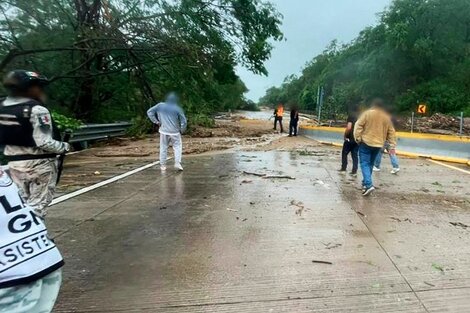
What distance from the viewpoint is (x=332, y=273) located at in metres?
4.26

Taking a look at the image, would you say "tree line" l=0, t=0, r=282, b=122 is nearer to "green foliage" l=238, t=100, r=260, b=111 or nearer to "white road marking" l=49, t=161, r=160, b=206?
"white road marking" l=49, t=161, r=160, b=206

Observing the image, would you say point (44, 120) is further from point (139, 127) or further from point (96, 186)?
point (139, 127)

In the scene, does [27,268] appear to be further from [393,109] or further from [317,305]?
[393,109]

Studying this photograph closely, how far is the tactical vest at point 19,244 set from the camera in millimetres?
1777

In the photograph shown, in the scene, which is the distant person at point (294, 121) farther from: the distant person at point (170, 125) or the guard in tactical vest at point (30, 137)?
the guard in tactical vest at point (30, 137)

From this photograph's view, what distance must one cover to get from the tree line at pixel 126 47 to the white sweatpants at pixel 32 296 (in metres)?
13.0

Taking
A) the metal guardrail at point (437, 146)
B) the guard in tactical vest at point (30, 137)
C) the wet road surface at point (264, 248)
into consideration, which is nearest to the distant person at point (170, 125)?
the wet road surface at point (264, 248)

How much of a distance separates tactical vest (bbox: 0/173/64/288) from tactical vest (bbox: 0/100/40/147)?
225 centimetres

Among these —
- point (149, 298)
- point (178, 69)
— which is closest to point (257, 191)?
point (149, 298)

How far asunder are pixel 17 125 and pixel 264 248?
2704 mm

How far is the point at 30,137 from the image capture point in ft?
13.7

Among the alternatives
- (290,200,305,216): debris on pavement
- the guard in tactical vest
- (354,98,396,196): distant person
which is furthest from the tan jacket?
the guard in tactical vest

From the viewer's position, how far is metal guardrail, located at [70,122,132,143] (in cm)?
1617

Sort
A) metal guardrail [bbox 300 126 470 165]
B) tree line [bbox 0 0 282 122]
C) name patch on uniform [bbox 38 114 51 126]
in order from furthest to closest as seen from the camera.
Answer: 1. tree line [bbox 0 0 282 122]
2. metal guardrail [bbox 300 126 470 165]
3. name patch on uniform [bbox 38 114 51 126]
